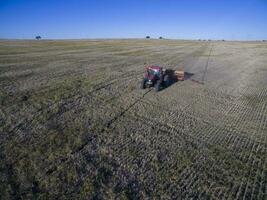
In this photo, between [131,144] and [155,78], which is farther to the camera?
[155,78]

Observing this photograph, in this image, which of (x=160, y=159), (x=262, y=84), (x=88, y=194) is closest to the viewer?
(x=88, y=194)

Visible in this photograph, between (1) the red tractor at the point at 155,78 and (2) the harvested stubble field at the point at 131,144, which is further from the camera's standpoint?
(1) the red tractor at the point at 155,78

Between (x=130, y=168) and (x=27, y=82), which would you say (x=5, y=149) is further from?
(x=27, y=82)

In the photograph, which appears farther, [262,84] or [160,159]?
[262,84]

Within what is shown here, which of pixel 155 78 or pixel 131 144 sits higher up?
pixel 155 78

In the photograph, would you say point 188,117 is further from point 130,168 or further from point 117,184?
point 117,184

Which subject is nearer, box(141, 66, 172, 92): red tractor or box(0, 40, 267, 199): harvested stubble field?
box(0, 40, 267, 199): harvested stubble field

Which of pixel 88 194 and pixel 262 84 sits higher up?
pixel 88 194

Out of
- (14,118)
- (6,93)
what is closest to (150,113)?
(14,118)

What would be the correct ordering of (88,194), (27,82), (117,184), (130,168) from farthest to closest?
(27,82) → (130,168) → (117,184) → (88,194)
